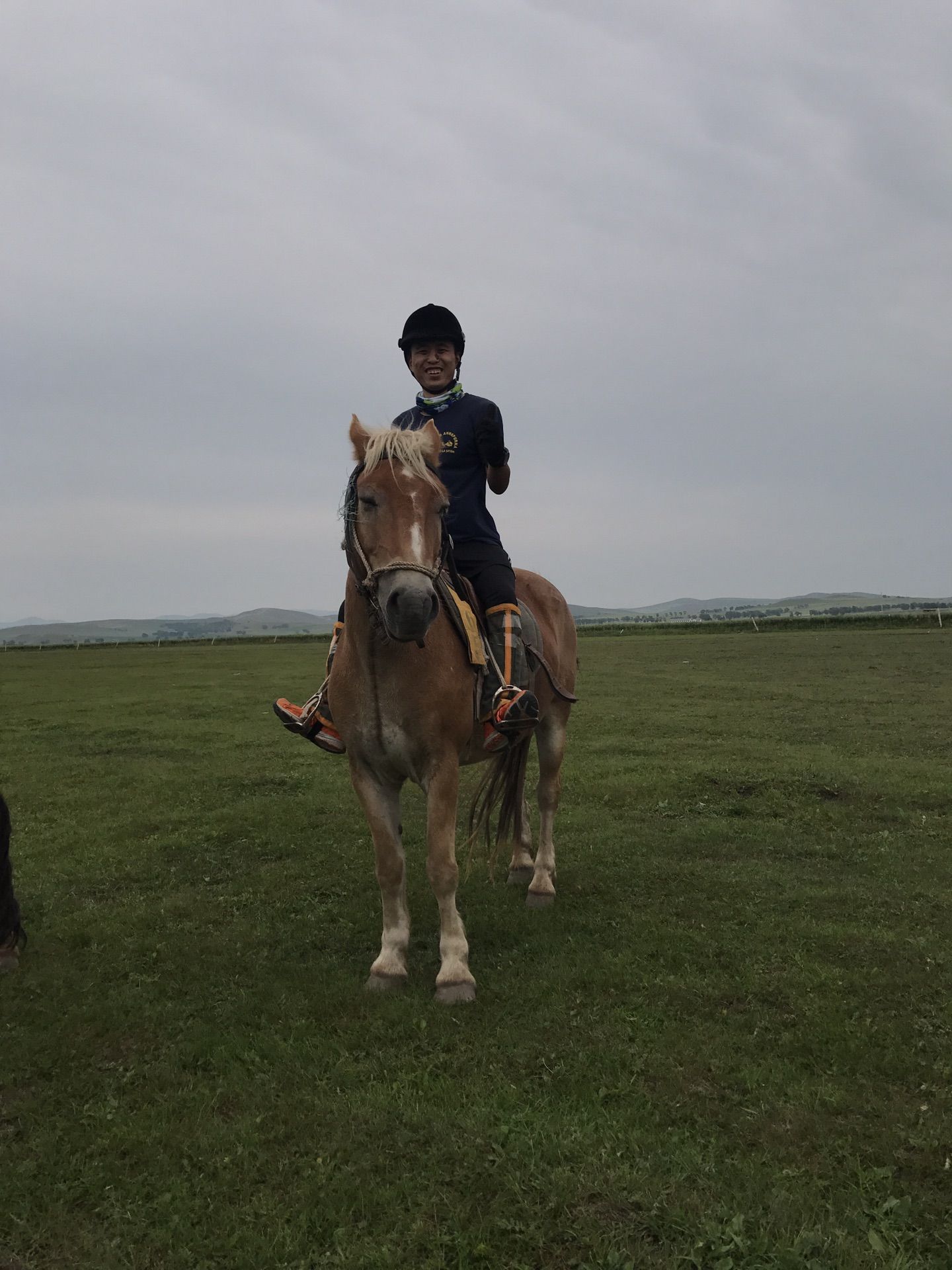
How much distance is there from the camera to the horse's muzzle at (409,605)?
402 centimetres

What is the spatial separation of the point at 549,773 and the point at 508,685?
1.87 meters

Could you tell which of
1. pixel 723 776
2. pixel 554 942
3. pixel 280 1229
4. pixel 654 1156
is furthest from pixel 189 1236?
pixel 723 776

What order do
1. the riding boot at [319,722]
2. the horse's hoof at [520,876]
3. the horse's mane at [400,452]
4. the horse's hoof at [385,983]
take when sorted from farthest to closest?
1. the horse's hoof at [520,876]
2. the riding boot at [319,722]
3. the horse's hoof at [385,983]
4. the horse's mane at [400,452]

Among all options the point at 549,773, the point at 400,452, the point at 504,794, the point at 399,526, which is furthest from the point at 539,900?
the point at 400,452

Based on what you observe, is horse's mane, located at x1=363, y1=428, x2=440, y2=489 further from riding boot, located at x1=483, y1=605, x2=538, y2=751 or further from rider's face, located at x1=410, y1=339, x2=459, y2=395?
riding boot, located at x1=483, y1=605, x2=538, y2=751

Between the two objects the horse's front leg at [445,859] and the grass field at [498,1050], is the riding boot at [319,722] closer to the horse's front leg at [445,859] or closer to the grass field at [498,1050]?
the horse's front leg at [445,859]

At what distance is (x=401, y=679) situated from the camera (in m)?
4.73

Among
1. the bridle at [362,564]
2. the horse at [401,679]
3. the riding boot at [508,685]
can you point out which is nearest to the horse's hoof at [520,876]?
the riding boot at [508,685]

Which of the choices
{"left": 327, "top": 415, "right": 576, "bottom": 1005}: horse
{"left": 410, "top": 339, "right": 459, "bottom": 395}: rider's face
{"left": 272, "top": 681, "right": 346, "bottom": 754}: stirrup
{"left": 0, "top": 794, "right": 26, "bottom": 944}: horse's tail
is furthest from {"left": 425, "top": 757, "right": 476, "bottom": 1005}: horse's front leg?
{"left": 0, "top": 794, "right": 26, "bottom": 944}: horse's tail

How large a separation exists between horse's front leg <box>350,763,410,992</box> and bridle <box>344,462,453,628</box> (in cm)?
126

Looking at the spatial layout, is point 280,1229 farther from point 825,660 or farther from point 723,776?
point 825,660

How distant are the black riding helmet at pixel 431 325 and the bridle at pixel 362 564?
1351 millimetres

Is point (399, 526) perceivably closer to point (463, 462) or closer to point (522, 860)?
point (463, 462)

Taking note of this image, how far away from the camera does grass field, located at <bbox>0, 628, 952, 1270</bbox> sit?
2.86m
